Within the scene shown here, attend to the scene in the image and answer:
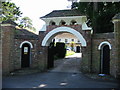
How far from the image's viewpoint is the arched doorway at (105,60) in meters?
11.8

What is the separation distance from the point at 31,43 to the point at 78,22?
5.20 metres

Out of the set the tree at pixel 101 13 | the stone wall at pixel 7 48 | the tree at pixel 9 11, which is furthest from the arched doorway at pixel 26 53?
the tree at pixel 9 11

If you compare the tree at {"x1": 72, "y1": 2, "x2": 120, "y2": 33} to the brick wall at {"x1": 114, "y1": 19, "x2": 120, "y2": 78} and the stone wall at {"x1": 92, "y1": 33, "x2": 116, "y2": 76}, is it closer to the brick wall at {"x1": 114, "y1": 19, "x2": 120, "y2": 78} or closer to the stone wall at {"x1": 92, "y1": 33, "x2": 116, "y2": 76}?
the stone wall at {"x1": 92, "y1": 33, "x2": 116, "y2": 76}

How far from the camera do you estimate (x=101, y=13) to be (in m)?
16.3

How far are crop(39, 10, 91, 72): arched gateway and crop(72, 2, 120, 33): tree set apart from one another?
12.7ft

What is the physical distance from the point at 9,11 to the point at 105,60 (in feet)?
58.3

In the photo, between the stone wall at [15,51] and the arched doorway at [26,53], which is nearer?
the stone wall at [15,51]

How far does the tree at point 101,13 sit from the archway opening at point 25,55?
7989mm

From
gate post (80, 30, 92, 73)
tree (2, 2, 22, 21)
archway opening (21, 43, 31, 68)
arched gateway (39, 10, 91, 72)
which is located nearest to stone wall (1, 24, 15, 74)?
archway opening (21, 43, 31, 68)

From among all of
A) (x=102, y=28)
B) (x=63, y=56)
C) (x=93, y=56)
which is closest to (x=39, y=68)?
(x=93, y=56)

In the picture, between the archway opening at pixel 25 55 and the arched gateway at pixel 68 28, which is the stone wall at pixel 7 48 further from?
the arched gateway at pixel 68 28

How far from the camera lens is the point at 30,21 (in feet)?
149

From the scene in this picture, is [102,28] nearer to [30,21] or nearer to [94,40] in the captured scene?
[94,40]

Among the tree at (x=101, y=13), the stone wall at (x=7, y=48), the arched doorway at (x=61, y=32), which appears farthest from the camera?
the tree at (x=101, y=13)
